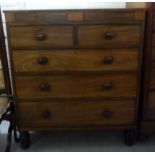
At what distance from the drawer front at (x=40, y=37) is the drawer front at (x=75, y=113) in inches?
14.5

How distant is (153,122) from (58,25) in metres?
0.86

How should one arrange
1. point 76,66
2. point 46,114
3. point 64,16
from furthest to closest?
point 46,114 < point 76,66 < point 64,16

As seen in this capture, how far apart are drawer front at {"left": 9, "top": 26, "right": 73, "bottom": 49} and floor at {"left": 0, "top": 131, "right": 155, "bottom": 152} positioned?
28.5 inches

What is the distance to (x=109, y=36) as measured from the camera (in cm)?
141

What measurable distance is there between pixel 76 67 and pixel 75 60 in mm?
43

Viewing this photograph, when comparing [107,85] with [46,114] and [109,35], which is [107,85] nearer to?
[109,35]

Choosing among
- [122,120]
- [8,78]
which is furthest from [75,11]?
[122,120]

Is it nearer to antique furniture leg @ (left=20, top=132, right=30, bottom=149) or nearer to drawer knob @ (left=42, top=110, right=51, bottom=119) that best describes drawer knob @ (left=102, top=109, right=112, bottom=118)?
drawer knob @ (left=42, top=110, right=51, bottom=119)

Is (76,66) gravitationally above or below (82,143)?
above

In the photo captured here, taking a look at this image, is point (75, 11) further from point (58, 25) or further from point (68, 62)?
point (68, 62)

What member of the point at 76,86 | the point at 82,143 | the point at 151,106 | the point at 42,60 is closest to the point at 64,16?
the point at 42,60

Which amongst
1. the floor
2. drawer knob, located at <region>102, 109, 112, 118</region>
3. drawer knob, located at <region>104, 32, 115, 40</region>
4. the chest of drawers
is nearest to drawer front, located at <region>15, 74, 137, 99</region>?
the chest of drawers

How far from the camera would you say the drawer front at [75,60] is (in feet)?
4.75

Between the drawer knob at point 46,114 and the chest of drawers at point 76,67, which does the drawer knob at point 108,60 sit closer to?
the chest of drawers at point 76,67
